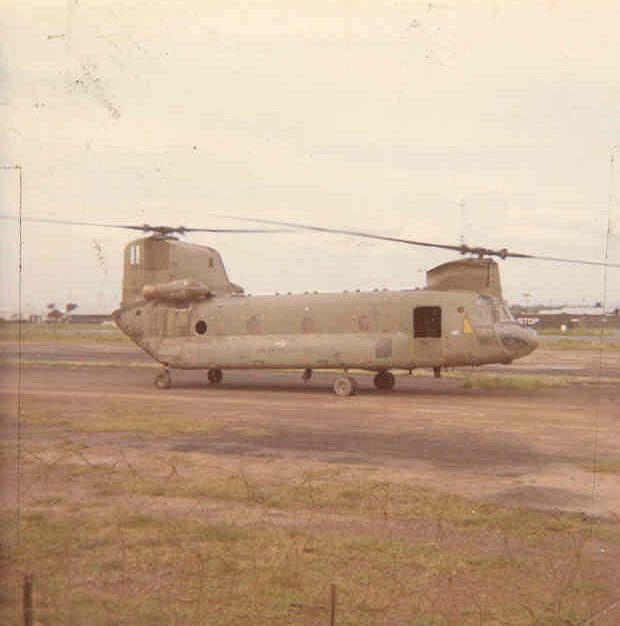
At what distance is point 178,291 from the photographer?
2638 centimetres

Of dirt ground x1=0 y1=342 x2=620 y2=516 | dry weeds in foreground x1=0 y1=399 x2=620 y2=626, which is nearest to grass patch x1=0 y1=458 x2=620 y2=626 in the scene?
dry weeds in foreground x1=0 y1=399 x2=620 y2=626

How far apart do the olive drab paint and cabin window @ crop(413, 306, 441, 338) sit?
0.03 metres

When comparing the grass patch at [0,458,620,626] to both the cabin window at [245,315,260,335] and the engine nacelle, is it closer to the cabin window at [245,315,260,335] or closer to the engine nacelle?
the cabin window at [245,315,260,335]

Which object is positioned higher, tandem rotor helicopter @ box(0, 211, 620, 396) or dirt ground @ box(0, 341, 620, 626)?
tandem rotor helicopter @ box(0, 211, 620, 396)

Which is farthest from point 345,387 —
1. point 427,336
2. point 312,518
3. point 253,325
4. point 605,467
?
point 312,518

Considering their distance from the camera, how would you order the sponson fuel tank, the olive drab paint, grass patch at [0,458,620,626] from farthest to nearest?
1. the sponson fuel tank
2. the olive drab paint
3. grass patch at [0,458,620,626]

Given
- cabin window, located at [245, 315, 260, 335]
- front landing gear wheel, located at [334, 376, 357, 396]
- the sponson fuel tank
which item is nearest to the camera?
front landing gear wheel, located at [334, 376, 357, 396]

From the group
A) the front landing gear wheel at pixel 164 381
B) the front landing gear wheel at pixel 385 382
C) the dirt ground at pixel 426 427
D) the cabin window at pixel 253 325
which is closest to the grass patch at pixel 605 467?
the dirt ground at pixel 426 427

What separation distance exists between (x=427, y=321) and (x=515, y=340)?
2676 mm

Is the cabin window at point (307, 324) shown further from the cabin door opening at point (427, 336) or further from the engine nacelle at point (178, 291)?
the engine nacelle at point (178, 291)

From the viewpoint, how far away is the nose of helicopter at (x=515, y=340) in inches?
882

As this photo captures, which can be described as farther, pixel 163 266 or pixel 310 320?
pixel 163 266

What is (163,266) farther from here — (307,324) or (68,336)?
(68,336)

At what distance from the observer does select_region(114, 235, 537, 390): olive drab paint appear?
22.9 metres
